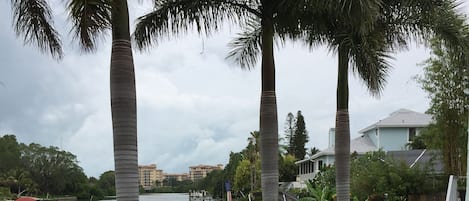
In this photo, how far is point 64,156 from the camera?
92.6 m

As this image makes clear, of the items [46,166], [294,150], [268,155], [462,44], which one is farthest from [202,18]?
[46,166]

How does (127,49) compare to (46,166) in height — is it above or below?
above

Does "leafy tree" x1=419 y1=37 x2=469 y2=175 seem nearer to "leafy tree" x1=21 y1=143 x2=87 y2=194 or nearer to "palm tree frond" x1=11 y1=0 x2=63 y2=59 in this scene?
"palm tree frond" x1=11 y1=0 x2=63 y2=59

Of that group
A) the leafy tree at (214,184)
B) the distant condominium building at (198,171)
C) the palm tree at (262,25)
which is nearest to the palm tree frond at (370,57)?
the palm tree at (262,25)

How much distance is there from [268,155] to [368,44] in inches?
125

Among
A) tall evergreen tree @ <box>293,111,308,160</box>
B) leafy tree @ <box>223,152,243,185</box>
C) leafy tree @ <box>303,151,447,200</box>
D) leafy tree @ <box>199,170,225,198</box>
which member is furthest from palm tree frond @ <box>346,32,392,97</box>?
leafy tree @ <box>199,170,225,198</box>

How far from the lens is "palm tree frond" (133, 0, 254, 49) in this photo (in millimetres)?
10570

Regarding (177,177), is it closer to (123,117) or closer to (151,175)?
(151,175)

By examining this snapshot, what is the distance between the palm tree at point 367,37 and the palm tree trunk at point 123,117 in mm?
4347

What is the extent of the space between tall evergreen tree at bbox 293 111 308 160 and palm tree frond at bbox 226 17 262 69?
229 ft

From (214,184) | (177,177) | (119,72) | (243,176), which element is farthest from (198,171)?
(119,72)

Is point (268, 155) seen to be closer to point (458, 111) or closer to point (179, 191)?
point (458, 111)

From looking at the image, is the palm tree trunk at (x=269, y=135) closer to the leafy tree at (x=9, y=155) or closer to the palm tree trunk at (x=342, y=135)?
the palm tree trunk at (x=342, y=135)

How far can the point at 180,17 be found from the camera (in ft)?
35.1
